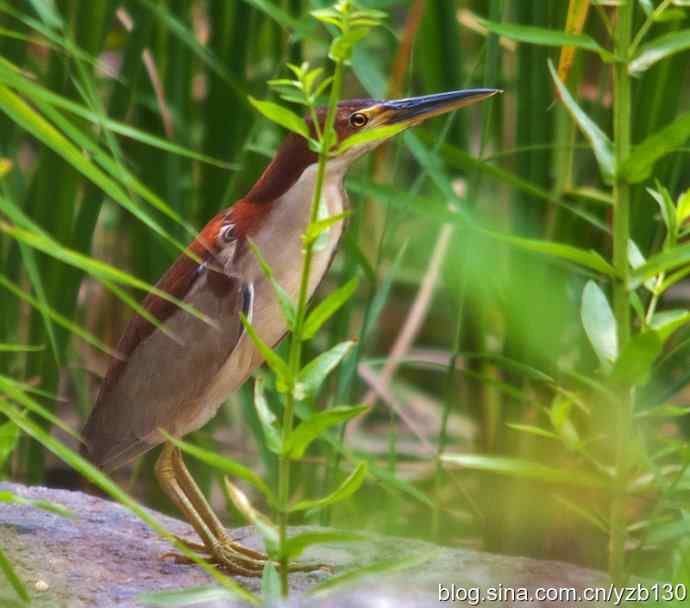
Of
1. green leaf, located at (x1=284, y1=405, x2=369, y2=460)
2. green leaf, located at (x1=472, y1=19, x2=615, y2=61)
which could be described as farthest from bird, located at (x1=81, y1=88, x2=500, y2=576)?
green leaf, located at (x1=284, y1=405, x2=369, y2=460)

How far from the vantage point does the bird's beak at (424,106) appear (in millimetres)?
2367

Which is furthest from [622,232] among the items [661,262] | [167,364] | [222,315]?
[167,364]

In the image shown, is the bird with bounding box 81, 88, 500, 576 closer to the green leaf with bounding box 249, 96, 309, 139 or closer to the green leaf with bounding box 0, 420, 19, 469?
the green leaf with bounding box 0, 420, 19, 469

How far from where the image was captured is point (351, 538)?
65.9 inches

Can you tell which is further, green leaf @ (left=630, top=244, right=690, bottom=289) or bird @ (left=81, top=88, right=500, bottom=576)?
bird @ (left=81, top=88, right=500, bottom=576)

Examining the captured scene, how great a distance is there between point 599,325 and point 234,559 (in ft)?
2.85

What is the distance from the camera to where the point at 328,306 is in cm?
168

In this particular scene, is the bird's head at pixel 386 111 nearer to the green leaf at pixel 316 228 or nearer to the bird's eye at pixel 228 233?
the bird's eye at pixel 228 233

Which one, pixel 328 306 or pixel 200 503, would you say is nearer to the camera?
pixel 328 306

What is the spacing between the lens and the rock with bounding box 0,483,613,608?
203cm

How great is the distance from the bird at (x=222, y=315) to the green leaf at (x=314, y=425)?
68cm

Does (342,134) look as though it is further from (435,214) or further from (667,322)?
(667,322)

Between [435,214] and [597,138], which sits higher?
[597,138]

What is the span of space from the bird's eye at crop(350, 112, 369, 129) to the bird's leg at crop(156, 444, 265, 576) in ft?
2.18
